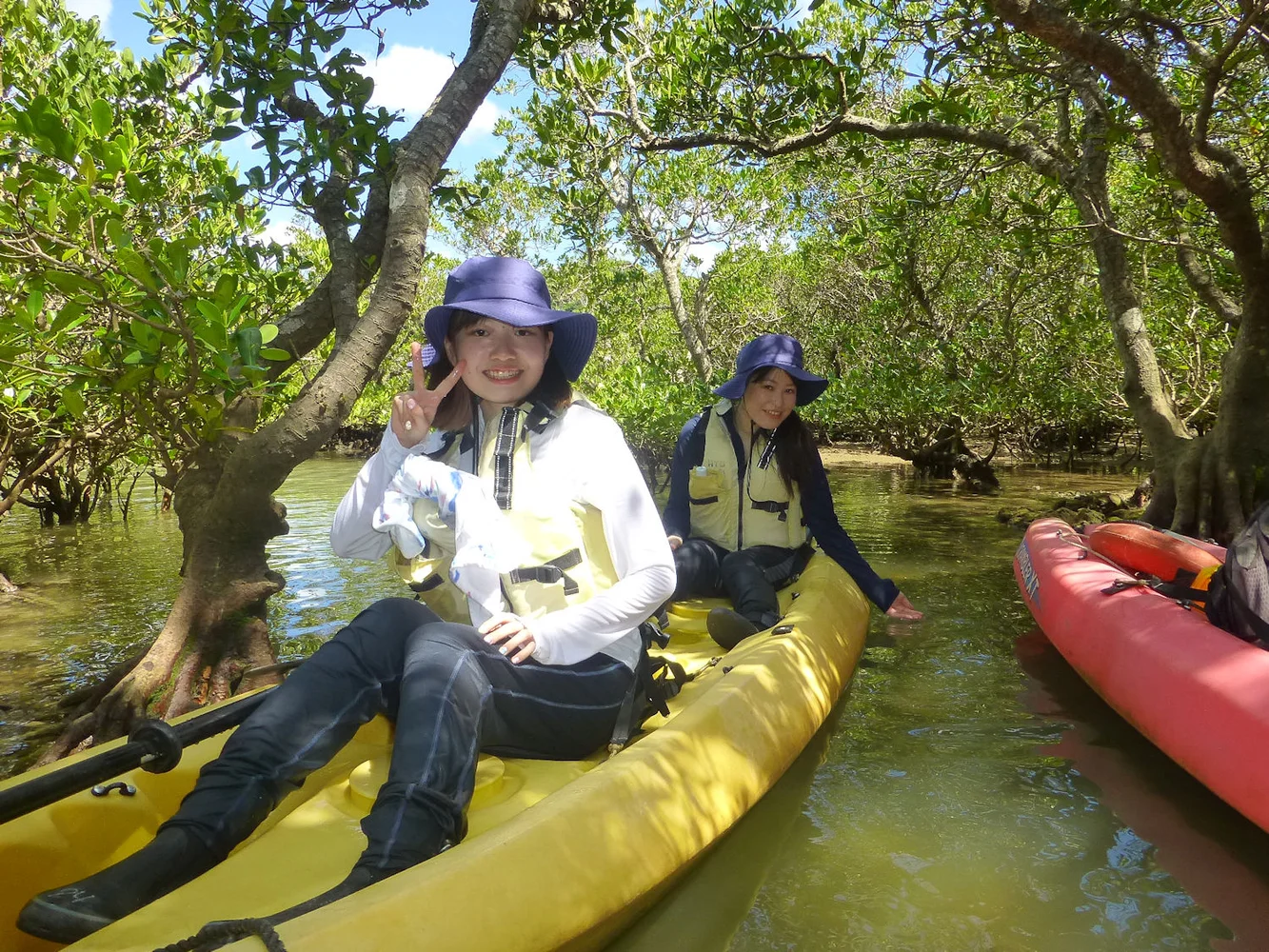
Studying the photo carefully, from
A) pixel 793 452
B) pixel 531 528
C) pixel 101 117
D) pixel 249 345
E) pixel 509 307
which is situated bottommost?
pixel 531 528

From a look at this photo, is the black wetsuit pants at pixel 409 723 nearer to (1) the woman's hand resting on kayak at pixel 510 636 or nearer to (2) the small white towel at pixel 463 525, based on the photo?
(1) the woman's hand resting on kayak at pixel 510 636

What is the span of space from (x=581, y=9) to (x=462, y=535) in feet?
12.4

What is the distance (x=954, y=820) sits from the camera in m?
2.87

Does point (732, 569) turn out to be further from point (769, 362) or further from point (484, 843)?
point (484, 843)

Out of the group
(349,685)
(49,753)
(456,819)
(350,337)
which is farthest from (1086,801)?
(49,753)

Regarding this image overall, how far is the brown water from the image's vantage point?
7.52 ft

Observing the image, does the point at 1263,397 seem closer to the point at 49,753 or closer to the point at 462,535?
the point at 462,535

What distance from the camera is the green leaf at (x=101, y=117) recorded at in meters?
2.87

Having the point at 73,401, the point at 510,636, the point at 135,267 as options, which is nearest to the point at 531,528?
the point at 510,636

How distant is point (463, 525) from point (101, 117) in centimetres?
194

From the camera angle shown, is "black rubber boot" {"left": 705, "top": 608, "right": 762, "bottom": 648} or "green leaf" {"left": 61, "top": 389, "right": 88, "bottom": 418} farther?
"black rubber boot" {"left": 705, "top": 608, "right": 762, "bottom": 648}

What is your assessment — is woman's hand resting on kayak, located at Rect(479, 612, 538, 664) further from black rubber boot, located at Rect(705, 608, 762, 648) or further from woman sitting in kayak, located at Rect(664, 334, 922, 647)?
woman sitting in kayak, located at Rect(664, 334, 922, 647)

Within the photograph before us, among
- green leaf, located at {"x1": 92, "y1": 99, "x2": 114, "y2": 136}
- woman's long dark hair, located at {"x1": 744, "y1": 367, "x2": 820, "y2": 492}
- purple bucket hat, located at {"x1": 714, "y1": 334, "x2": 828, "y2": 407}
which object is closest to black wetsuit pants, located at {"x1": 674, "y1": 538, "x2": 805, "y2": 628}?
woman's long dark hair, located at {"x1": 744, "y1": 367, "x2": 820, "y2": 492}

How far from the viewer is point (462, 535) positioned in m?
2.34
